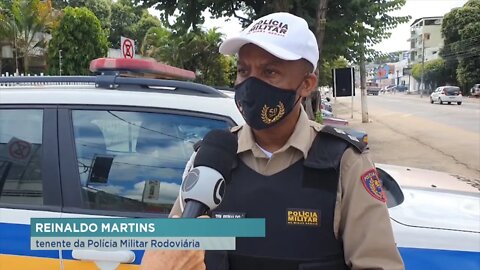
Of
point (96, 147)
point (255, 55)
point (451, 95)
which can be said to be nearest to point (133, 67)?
point (96, 147)

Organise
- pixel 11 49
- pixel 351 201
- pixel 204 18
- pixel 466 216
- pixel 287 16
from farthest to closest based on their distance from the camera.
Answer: pixel 11 49, pixel 204 18, pixel 466 216, pixel 287 16, pixel 351 201

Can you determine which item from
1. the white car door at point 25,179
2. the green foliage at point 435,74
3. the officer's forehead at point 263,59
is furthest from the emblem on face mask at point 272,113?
the green foliage at point 435,74

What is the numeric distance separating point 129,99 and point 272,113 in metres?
1.04

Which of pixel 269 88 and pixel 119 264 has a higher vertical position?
pixel 269 88

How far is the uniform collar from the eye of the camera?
1.25m

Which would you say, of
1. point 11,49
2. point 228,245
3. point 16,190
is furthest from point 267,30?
point 11,49

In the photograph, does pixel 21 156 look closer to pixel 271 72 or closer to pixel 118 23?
pixel 271 72

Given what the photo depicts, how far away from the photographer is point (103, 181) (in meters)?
2.14

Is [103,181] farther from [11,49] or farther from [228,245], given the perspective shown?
[11,49]

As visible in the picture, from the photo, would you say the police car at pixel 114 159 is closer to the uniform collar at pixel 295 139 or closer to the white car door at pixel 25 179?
the white car door at pixel 25 179

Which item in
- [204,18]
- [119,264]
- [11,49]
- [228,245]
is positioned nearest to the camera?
[228,245]

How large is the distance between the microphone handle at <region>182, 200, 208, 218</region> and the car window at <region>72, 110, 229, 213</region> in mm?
1191

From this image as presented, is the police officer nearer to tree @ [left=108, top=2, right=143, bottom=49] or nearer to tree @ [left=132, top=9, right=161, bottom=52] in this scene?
tree @ [left=132, top=9, right=161, bottom=52]

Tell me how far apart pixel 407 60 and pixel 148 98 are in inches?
4505
